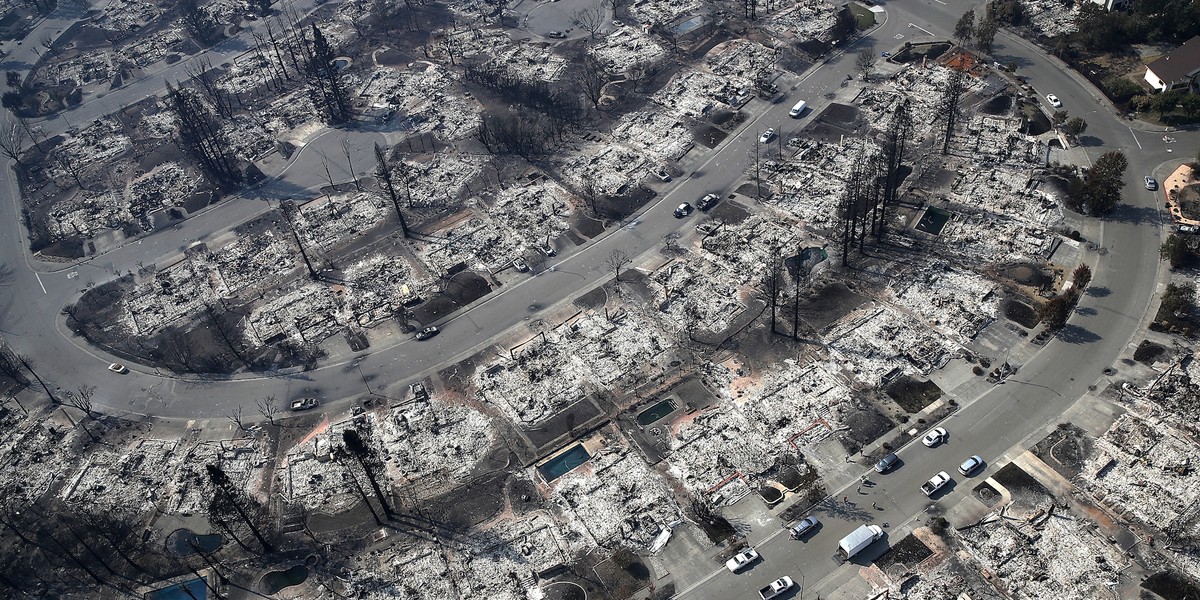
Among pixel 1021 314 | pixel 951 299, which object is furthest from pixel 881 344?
pixel 1021 314

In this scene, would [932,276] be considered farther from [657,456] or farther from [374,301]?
[374,301]

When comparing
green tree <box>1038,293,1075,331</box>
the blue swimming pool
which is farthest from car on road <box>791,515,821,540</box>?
green tree <box>1038,293,1075,331</box>

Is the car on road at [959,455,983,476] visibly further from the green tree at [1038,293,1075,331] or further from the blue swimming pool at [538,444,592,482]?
the blue swimming pool at [538,444,592,482]

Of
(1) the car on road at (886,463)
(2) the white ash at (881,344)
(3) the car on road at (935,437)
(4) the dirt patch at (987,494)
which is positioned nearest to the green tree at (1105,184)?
(2) the white ash at (881,344)

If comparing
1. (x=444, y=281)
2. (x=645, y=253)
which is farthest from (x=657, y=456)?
(x=444, y=281)

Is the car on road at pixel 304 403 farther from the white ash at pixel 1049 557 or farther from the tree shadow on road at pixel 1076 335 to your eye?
the tree shadow on road at pixel 1076 335

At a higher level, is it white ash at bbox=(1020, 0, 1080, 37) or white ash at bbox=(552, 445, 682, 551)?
white ash at bbox=(1020, 0, 1080, 37)
